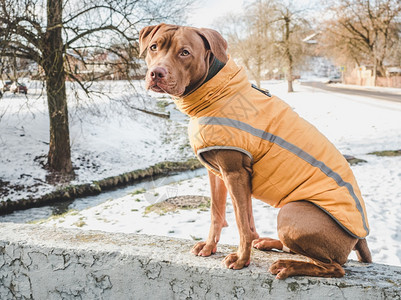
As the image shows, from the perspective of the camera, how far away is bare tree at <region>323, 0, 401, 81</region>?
36.8 meters

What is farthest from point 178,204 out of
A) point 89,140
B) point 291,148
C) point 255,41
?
point 255,41

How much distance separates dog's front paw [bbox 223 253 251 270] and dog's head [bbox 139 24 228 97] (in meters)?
1.12

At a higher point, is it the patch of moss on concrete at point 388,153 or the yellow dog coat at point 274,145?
the yellow dog coat at point 274,145

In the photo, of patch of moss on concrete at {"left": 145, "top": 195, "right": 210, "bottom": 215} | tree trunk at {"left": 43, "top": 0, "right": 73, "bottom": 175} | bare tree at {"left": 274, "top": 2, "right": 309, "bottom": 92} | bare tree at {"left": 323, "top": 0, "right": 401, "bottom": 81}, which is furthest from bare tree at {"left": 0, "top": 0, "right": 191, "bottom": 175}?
bare tree at {"left": 323, "top": 0, "right": 401, "bottom": 81}

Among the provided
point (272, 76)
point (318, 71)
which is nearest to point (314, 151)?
point (272, 76)

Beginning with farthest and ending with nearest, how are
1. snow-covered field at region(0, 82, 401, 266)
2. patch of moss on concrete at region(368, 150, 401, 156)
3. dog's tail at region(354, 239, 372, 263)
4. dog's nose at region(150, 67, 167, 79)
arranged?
patch of moss on concrete at region(368, 150, 401, 156)
snow-covered field at region(0, 82, 401, 266)
dog's tail at region(354, 239, 372, 263)
dog's nose at region(150, 67, 167, 79)

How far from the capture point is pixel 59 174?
33.7ft

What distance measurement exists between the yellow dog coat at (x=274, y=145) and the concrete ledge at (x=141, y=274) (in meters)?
0.35

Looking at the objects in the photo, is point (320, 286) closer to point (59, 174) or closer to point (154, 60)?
point (154, 60)

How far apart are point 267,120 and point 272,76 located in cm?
5322

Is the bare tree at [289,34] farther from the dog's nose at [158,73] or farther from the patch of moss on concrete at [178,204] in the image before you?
the dog's nose at [158,73]

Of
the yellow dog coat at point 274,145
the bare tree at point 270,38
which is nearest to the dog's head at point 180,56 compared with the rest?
the yellow dog coat at point 274,145

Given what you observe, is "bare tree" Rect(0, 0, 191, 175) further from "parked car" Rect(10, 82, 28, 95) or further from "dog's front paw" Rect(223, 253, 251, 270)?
"dog's front paw" Rect(223, 253, 251, 270)

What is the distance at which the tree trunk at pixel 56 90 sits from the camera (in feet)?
28.9
